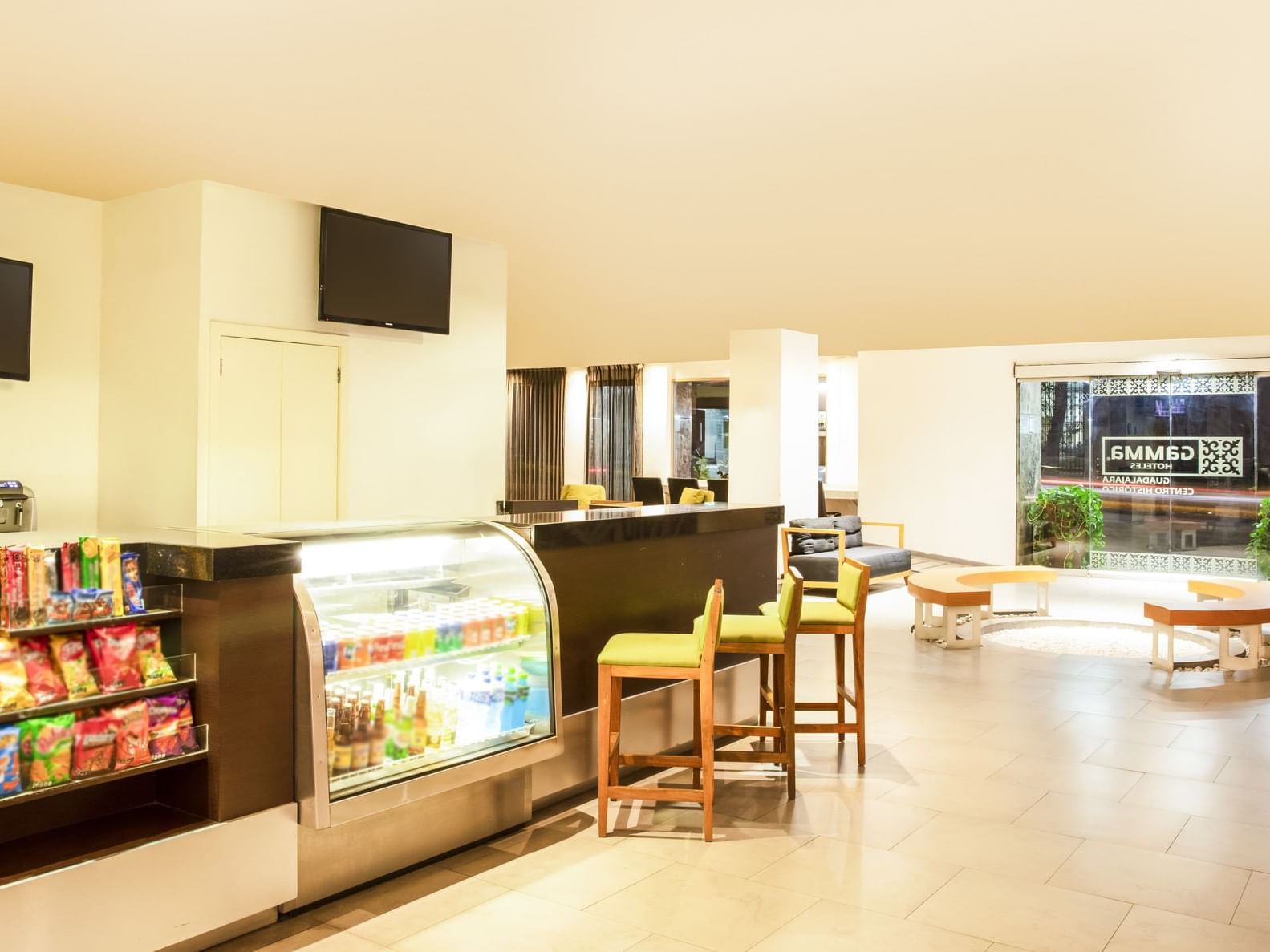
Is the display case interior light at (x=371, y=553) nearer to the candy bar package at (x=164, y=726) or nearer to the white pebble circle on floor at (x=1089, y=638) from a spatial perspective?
the candy bar package at (x=164, y=726)

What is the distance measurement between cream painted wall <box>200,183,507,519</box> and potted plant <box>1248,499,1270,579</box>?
33.5 ft

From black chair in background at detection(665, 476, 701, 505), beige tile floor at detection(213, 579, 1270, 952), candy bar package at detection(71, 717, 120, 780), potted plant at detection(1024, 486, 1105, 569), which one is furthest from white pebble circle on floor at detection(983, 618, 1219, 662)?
candy bar package at detection(71, 717, 120, 780)

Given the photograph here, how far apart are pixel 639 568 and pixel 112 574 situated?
2455 mm

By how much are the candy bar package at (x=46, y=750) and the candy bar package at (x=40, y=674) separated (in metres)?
0.06

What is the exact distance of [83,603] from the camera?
8.93 feet

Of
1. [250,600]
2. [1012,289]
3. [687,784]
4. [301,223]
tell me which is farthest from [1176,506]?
[250,600]

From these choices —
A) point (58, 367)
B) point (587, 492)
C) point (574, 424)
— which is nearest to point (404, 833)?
point (58, 367)

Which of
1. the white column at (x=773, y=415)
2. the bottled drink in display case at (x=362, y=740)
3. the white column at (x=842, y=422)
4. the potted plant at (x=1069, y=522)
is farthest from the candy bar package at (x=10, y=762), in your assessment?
the white column at (x=842, y=422)

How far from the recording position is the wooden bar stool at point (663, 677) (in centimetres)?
376

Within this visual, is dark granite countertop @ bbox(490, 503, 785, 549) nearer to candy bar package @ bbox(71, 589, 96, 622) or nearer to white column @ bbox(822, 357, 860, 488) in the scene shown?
candy bar package @ bbox(71, 589, 96, 622)

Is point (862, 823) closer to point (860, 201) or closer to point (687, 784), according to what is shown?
point (687, 784)

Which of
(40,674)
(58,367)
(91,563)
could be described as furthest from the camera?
(58,367)

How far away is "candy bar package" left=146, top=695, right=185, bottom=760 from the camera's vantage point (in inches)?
110

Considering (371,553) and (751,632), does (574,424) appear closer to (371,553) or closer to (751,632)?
(751,632)
